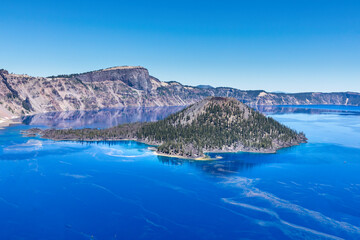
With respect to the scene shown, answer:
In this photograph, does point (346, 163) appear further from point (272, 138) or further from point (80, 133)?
point (80, 133)

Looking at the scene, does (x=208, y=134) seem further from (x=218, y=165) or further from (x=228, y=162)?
(x=218, y=165)

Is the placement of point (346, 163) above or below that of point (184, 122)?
below

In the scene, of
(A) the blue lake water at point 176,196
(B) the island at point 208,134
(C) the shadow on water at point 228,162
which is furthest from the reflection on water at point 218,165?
(B) the island at point 208,134

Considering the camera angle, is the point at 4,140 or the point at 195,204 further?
the point at 4,140

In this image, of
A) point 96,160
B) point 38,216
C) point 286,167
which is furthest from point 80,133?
point 286,167

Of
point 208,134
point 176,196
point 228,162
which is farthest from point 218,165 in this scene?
point 208,134

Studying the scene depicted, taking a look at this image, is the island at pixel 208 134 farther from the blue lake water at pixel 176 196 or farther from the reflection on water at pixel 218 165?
the blue lake water at pixel 176 196
